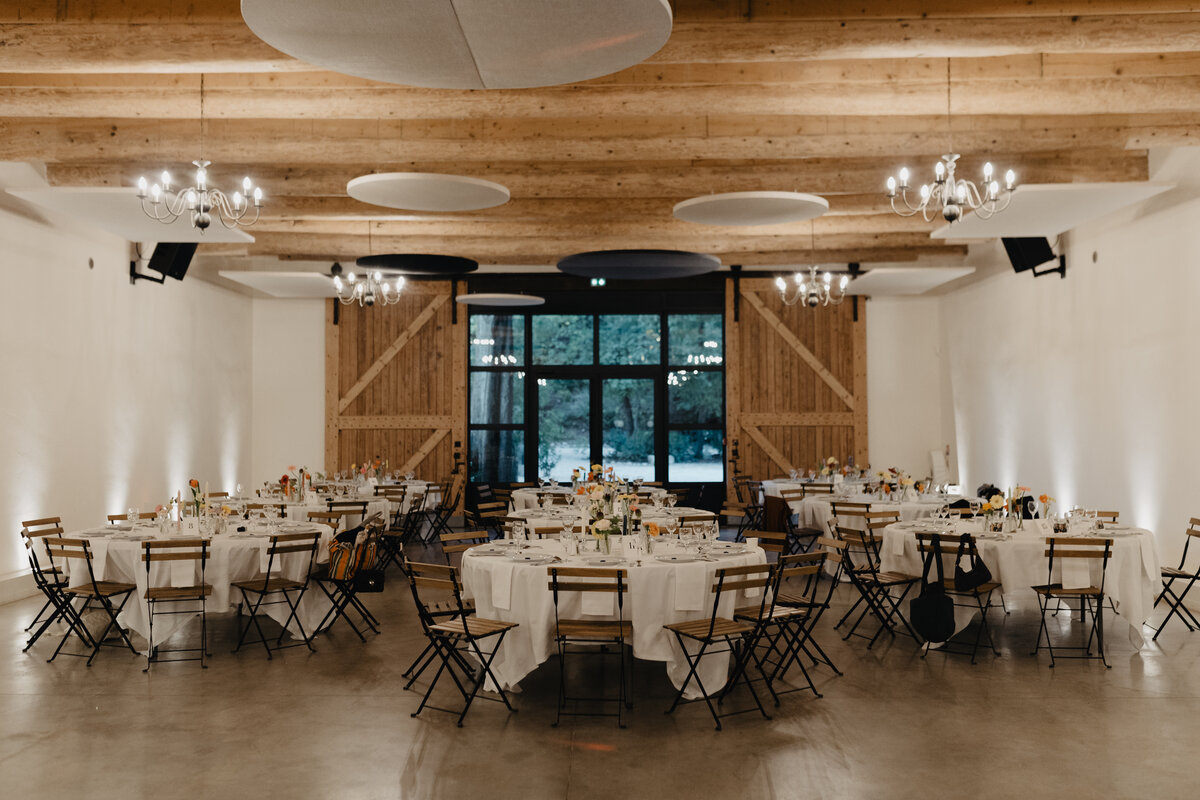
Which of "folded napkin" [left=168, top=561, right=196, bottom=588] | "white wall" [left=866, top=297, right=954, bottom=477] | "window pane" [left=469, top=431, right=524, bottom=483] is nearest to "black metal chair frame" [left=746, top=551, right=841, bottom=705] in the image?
"folded napkin" [left=168, top=561, right=196, bottom=588]

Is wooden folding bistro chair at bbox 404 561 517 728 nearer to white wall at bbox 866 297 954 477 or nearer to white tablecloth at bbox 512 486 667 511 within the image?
white tablecloth at bbox 512 486 667 511

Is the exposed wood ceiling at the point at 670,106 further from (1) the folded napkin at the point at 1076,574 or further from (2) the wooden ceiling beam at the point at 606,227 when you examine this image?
(1) the folded napkin at the point at 1076,574

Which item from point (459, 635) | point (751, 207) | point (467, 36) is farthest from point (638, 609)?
point (751, 207)

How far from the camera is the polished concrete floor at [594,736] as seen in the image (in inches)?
162

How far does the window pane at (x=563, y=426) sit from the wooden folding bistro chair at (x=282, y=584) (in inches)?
320

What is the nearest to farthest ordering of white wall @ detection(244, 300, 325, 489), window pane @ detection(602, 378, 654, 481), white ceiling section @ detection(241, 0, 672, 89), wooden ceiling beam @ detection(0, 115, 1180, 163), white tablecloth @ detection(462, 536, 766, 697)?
1. white ceiling section @ detection(241, 0, 672, 89)
2. white tablecloth @ detection(462, 536, 766, 697)
3. wooden ceiling beam @ detection(0, 115, 1180, 163)
4. white wall @ detection(244, 300, 325, 489)
5. window pane @ detection(602, 378, 654, 481)

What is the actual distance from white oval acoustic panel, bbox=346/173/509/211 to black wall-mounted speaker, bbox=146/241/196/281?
4.98m

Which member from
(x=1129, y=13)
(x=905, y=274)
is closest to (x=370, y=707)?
(x=1129, y=13)

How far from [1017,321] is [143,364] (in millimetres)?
10415

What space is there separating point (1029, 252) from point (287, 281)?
8702mm

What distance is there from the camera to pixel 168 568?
251 inches

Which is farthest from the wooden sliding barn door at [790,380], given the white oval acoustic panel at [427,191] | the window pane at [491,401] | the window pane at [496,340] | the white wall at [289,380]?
the white oval acoustic panel at [427,191]

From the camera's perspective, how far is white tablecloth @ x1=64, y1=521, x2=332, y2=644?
6.44 metres

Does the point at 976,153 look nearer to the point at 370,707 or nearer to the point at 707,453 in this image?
the point at 370,707
